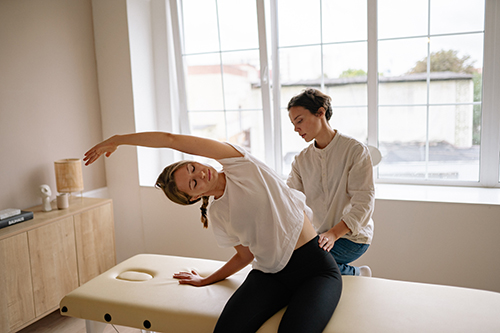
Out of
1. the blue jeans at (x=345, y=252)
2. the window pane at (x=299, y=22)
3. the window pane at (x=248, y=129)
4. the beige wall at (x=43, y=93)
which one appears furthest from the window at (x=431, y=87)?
the beige wall at (x=43, y=93)

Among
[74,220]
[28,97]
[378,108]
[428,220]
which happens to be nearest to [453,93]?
[378,108]

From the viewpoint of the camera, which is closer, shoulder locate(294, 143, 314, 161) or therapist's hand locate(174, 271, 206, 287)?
therapist's hand locate(174, 271, 206, 287)

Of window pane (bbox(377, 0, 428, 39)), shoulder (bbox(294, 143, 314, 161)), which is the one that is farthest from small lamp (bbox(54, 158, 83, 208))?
window pane (bbox(377, 0, 428, 39))

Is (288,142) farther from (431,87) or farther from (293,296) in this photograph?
(293,296)

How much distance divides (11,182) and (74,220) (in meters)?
0.49

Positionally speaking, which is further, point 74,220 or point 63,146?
point 63,146

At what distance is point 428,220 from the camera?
103 inches

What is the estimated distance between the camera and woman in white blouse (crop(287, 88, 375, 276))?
6.24 ft

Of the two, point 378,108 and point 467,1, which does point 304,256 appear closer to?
point 378,108

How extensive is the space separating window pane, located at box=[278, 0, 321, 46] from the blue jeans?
179cm

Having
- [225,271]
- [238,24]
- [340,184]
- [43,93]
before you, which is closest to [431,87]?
[340,184]

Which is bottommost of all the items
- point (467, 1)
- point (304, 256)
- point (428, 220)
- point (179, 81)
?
point (428, 220)

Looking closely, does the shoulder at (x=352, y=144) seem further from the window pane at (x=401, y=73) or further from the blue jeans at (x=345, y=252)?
the window pane at (x=401, y=73)

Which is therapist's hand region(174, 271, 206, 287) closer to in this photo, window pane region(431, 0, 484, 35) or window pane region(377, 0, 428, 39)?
window pane region(377, 0, 428, 39)
